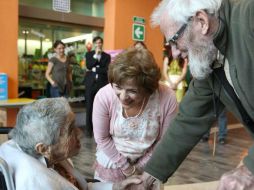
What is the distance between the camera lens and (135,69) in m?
1.79

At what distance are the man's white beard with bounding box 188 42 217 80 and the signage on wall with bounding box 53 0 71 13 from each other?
5.44 meters

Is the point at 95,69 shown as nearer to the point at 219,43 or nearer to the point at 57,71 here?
the point at 57,71

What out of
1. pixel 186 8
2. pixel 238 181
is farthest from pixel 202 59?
pixel 238 181

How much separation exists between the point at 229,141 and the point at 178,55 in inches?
202

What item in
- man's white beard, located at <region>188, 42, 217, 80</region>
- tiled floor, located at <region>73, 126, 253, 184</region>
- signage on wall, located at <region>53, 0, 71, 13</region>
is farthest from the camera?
signage on wall, located at <region>53, 0, 71, 13</region>

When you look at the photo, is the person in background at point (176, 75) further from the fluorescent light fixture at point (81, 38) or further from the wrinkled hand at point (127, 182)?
the wrinkled hand at point (127, 182)

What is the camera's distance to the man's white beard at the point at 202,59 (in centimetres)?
142

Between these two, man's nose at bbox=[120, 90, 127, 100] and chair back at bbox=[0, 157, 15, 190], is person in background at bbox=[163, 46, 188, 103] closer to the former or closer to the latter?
man's nose at bbox=[120, 90, 127, 100]

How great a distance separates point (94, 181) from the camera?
6.57 feet

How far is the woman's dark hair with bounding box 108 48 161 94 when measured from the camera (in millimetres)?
1788

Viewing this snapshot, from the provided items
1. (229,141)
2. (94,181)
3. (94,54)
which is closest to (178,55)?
(94,181)

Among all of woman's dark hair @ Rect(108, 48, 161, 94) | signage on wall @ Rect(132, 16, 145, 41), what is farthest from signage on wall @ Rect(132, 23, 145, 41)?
woman's dark hair @ Rect(108, 48, 161, 94)

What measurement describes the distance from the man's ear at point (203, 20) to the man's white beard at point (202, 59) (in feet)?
0.18

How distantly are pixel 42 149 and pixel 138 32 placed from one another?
613cm
